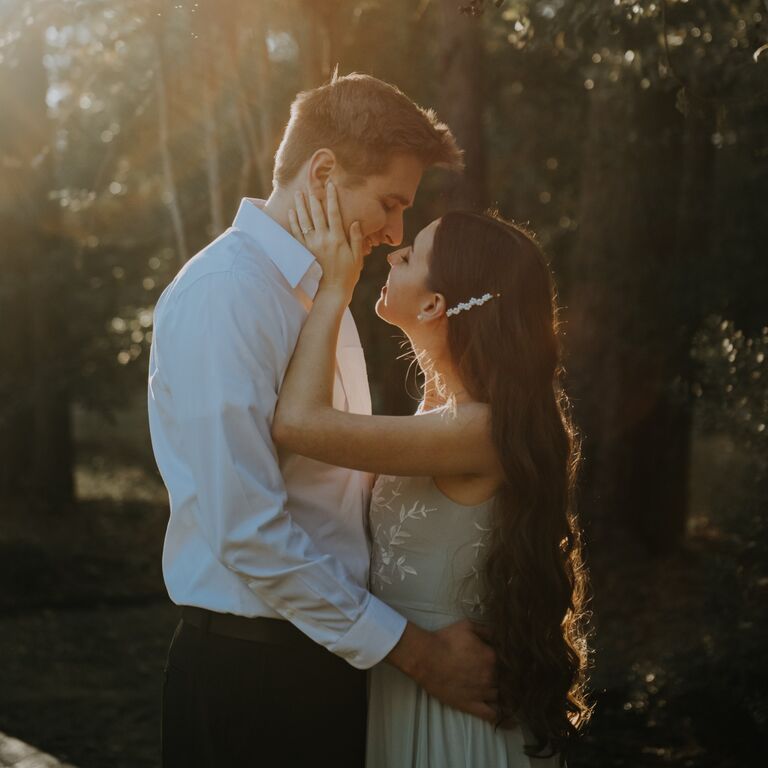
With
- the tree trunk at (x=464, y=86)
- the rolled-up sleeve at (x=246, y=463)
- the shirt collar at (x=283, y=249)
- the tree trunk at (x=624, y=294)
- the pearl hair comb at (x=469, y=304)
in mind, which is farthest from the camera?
the tree trunk at (x=624, y=294)

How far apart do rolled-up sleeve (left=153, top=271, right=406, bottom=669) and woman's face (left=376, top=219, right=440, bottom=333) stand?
0.49 m

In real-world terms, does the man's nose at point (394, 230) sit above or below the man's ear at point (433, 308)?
above

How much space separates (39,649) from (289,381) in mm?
6001

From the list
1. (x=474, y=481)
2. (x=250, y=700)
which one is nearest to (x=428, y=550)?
(x=474, y=481)

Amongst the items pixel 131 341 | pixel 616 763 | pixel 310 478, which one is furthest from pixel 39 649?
pixel 310 478

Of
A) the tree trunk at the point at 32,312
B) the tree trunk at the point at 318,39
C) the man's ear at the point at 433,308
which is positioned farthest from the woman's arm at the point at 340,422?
the tree trunk at the point at 32,312

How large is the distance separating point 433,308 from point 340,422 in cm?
48

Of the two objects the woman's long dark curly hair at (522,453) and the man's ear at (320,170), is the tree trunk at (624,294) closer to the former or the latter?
the woman's long dark curly hair at (522,453)

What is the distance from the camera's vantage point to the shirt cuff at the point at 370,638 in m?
2.39

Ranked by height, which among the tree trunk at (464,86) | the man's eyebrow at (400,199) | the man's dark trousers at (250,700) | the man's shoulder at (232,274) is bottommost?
the man's dark trousers at (250,700)

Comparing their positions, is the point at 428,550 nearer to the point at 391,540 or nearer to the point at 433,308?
the point at 391,540

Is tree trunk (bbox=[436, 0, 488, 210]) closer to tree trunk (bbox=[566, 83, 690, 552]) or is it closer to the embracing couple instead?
tree trunk (bbox=[566, 83, 690, 552])

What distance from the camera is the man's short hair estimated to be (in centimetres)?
261

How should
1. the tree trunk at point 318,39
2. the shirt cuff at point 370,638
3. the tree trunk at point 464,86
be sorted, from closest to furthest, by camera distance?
the shirt cuff at point 370,638 < the tree trunk at point 318,39 < the tree trunk at point 464,86
